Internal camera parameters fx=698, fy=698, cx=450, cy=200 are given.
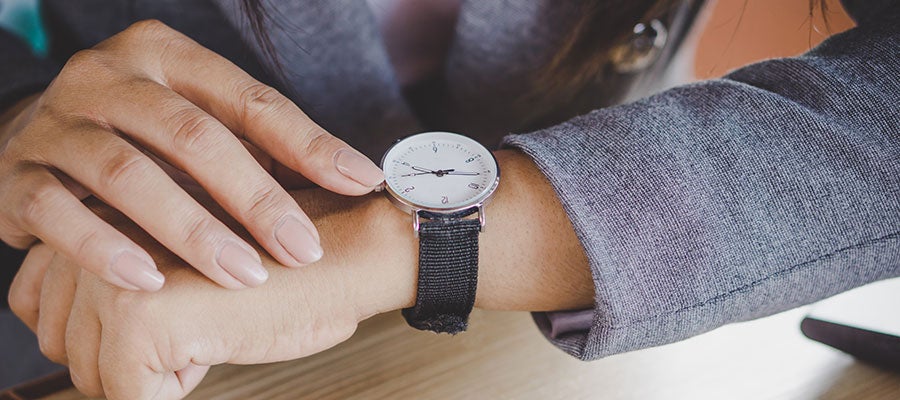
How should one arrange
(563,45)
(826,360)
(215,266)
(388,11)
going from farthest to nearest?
(388,11) → (563,45) → (826,360) → (215,266)

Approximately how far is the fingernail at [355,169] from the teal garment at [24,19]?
2.68ft

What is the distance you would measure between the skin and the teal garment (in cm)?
65

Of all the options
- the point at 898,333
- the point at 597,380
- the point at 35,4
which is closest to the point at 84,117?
the point at 597,380

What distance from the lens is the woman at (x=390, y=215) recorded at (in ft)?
1.94

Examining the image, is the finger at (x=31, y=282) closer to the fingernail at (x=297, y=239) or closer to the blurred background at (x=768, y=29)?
the fingernail at (x=297, y=239)

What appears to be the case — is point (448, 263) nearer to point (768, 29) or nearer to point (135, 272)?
point (135, 272)

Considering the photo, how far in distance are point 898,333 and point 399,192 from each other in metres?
0.49

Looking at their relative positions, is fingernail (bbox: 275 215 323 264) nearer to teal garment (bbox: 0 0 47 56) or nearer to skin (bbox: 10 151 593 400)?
skin (bbox: 10 151 593 400)

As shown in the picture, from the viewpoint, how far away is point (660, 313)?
60 cm

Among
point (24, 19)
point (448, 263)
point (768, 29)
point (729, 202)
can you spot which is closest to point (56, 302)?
point (448, 263)

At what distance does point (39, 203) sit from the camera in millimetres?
605

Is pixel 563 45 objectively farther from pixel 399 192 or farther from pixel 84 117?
pixel 84 117

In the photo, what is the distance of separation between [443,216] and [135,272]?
264mm

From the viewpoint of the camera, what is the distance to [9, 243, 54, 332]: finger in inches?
27.3
